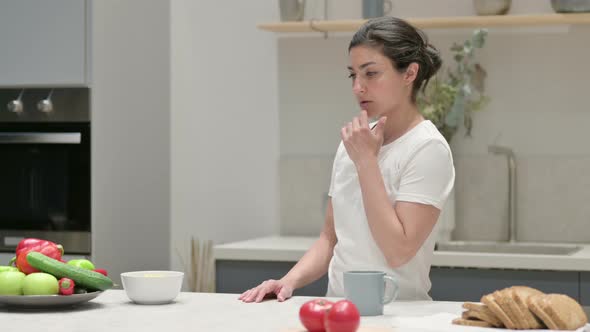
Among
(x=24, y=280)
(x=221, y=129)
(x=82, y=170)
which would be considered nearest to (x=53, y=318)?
(x=24, y=280)

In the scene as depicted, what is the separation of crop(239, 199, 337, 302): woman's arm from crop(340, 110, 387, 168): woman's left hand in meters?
0.27

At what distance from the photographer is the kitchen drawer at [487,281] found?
10.8 ft

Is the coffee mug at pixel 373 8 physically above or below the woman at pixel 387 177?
above

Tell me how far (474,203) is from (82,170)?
5.31ft

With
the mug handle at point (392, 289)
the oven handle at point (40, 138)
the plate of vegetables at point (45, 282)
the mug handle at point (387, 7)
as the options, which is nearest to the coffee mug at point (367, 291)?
the mug handle at point (392, 289)

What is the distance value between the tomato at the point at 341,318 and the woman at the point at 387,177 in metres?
0.54

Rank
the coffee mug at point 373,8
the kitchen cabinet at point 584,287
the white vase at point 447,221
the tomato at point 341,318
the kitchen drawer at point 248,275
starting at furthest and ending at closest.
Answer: the coffee mug at point 373,8 → the white vase at point 447,221 → the kitchen drawer at point 248,275 → the kitchen cabinet at point 584,287 → the tomato at point 341,318

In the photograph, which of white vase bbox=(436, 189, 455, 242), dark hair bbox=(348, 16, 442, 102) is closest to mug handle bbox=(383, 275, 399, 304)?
dark hair bbox=(348, 16, 442, 102)

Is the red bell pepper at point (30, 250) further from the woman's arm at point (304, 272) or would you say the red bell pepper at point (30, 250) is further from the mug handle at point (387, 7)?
the mug handle at point (387, 7)

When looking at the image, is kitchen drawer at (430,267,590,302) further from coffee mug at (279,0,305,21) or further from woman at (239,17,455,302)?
coffee mug at (279,0,305,21)

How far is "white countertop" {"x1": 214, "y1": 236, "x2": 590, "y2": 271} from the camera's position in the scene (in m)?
3.27

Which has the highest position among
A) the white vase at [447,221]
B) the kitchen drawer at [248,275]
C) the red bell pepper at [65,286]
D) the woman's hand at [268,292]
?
the red bell pepper at [65,286]

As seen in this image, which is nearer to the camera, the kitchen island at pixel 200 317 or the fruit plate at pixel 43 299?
the kitchen island at pixel 200 317

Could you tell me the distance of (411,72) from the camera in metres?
2.45
